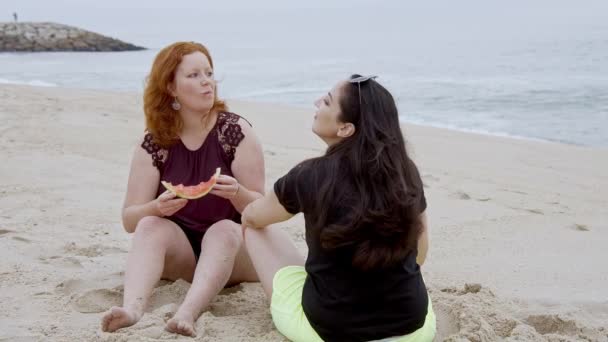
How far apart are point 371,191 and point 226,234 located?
4.04 feet

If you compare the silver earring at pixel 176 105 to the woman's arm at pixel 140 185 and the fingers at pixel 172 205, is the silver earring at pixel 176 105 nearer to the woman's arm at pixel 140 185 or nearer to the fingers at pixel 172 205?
the woman's arm at pixel 140 185

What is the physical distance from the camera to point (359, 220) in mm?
2705

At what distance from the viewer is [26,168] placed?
7047 mm

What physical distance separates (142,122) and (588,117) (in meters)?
8.25

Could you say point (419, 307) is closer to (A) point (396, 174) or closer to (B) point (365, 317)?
(B) point (365, 317)

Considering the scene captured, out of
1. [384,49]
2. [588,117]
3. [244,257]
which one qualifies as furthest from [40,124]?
[384,49]

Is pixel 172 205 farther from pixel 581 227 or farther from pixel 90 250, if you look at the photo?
pixel 581 227

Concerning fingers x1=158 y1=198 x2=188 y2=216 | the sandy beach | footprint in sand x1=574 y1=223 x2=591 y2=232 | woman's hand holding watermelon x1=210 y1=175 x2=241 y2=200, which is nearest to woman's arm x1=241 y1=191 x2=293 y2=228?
woman's hand holding watermelon x1=210 y1=175 x2=241 y2=200

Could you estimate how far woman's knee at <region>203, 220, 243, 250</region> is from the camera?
3730 mm

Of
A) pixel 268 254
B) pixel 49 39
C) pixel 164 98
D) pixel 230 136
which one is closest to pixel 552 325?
pixel 268 254

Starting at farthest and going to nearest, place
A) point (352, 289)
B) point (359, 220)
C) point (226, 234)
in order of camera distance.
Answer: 1. point (226, 234)
2. point (352, 289)
3. point (359, 220)

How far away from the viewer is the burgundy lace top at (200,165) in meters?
3.98

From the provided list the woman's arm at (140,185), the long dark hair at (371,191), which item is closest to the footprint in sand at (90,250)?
the woman's arm at (140,185)

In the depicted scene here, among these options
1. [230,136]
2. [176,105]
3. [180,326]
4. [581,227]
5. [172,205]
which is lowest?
[581,227]
